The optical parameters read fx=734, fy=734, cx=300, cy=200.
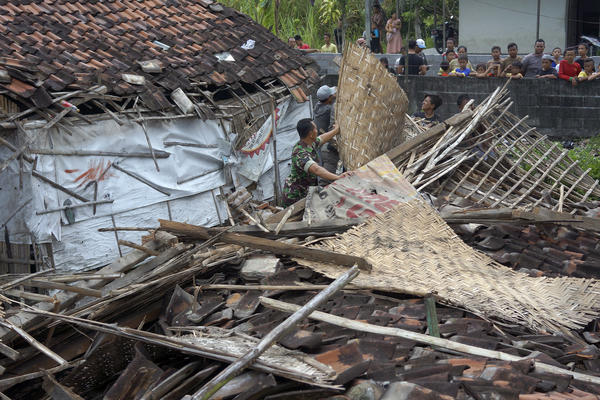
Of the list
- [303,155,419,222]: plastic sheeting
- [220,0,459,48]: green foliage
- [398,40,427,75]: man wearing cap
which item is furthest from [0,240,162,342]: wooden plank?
[220,0,459,48]: green foliage

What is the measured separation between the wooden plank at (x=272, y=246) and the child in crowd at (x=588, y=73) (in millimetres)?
10090

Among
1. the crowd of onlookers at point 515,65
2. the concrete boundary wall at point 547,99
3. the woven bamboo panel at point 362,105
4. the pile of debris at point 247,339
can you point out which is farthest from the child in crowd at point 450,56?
the pile of debris at point 247,339

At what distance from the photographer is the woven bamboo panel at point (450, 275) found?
497 centimetres

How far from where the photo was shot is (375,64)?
26.1ft

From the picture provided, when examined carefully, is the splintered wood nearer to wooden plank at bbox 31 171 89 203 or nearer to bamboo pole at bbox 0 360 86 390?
wooden plank at bbox 31 171 89 203

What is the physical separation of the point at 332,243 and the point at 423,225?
2.80 ft

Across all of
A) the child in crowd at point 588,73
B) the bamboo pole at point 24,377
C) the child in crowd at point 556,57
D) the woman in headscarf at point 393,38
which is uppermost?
the woman in headscarf at point 393,38

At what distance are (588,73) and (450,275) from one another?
1012cm

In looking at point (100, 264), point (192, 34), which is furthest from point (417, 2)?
point (100, 264)

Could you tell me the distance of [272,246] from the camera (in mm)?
5660

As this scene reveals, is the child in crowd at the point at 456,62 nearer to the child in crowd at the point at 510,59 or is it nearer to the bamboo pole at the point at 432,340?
the child in crowd at the point at 510,59

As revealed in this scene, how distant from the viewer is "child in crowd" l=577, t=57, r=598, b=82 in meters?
13.9

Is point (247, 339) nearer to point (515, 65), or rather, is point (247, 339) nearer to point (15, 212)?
point (15, 212)

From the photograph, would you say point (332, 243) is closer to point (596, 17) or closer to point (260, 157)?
point (260, 157)
